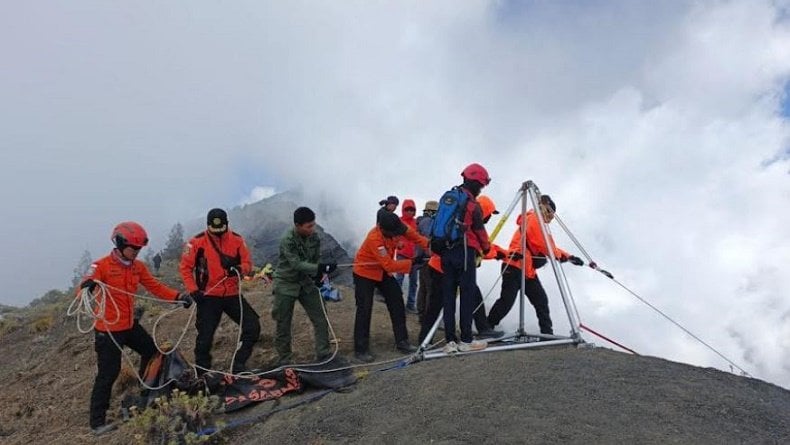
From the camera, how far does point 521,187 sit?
7.66 meters

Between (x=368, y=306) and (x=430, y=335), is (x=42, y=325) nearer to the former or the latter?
(x=368, y=306)

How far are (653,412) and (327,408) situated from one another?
9.48ft

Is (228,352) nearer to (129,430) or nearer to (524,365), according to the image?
(129,430)

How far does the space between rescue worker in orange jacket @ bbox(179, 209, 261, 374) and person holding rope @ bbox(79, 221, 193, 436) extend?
2.06 ft

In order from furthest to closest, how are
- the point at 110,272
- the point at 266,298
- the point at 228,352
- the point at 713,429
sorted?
Answer: the point at 266,298, the point at 228,352, the point at 110,272, the point at 713,429

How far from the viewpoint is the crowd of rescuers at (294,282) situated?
6.52 meters

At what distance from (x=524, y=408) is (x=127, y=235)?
4776mm

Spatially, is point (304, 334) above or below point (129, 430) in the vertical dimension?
above

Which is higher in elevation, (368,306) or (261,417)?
(368,306)

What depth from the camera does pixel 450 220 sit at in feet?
22.1

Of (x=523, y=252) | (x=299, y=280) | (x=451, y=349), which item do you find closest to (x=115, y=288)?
(x=299, y=280)

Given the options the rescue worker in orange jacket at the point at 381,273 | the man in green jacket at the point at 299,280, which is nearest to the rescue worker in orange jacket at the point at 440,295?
the rescue worker in orange jacket at the point at 381,273

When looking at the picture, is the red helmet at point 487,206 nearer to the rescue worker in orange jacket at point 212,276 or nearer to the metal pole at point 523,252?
the metal pole at point 523,252

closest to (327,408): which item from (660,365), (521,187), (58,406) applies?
(660,365)
